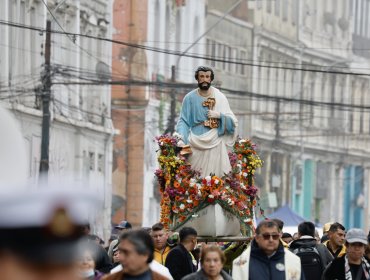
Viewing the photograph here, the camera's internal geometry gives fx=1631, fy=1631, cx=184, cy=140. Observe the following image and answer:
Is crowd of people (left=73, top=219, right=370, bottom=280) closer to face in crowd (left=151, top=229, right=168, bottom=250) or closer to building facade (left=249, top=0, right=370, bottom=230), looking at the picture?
face in crowd (left=151, top=229, right=168, bottom=250)

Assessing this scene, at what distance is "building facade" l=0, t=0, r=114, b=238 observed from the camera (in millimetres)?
43625

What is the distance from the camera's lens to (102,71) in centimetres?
5450

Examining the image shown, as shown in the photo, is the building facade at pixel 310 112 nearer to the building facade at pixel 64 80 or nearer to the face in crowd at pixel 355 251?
the building facade at pixel 64 80

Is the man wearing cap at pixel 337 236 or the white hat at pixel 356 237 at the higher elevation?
the white hat at pixel 356 237

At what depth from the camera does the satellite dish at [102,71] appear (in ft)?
177

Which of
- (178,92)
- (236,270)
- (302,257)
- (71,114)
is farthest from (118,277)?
(178,92)

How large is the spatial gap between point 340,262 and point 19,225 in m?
11.0

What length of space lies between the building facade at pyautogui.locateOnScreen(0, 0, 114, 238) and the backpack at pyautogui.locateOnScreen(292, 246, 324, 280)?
898 inches

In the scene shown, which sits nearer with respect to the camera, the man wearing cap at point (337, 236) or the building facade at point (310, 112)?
the man wearing cap at point (337, 236)

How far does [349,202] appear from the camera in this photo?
3546 inches

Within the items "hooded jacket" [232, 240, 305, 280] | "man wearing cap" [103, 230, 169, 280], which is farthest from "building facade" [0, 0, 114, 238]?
"man wearing cap" [103, 230, 169, 280]

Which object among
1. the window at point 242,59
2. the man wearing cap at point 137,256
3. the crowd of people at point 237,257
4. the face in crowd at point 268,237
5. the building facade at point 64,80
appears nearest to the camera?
the man wearing cap at point 137,256

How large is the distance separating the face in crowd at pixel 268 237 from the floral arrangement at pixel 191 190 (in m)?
5.67

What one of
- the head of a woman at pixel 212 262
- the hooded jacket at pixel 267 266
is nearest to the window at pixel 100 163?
the hooded jacket at pixel 267 266
